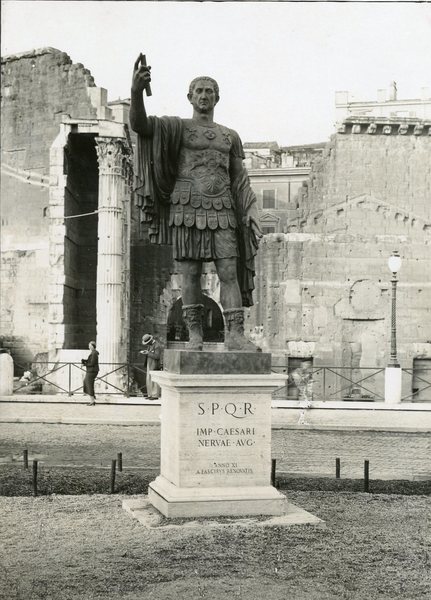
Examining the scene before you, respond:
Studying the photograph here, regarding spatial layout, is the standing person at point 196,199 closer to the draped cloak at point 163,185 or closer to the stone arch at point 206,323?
the draped cloak at point 163,185

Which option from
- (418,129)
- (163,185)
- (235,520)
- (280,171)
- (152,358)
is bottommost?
(235,520)

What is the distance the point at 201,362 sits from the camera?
7570 millimetres

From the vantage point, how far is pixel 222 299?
322 inches

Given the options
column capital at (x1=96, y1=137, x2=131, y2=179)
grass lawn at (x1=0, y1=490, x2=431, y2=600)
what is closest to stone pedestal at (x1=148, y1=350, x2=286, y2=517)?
grass lawn at (x1=0, y1=490, x2=431, y2=600)

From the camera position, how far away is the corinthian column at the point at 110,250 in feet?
84.1

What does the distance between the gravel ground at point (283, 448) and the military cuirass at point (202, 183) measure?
4531 millimetres

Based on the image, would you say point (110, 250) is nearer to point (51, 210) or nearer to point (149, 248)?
Answer: point (51, 210)

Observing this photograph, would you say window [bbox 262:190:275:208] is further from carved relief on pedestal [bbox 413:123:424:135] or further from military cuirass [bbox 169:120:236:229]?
military cuirass [bbox 169:120:236:229]

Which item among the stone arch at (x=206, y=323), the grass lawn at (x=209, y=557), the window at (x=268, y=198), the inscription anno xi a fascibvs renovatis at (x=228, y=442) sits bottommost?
the grass lawn at (x=209, y=557)

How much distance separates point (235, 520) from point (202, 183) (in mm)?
3018

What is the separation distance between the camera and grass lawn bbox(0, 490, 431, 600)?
5.64m

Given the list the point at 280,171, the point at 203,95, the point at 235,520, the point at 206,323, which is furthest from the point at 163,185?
the point at 280,171

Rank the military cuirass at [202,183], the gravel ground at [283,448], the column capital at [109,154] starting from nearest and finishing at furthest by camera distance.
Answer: the military cuirass at [202,183] < the gravel ground at [283,448] < the column capital at [109,154]

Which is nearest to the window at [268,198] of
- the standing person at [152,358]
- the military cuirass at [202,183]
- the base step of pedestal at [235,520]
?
the standing person at [152,358]
